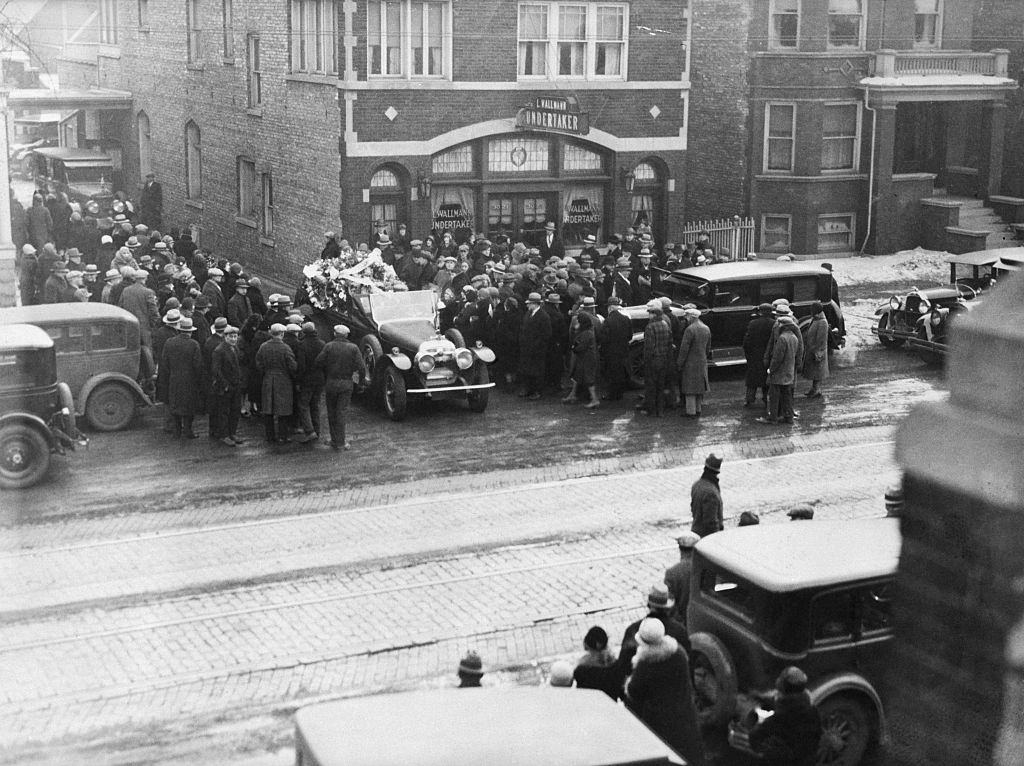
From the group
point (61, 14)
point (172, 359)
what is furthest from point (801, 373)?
point (61, 14)

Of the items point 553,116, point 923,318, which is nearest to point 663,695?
point 923,318

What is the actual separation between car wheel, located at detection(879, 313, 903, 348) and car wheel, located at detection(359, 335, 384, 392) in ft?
30.6

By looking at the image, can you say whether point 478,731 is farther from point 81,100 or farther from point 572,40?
point 81,100

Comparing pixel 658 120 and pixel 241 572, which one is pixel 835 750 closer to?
pixel 241 572

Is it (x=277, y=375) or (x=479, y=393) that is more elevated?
(x=277, y=375)

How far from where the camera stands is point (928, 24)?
34.7m

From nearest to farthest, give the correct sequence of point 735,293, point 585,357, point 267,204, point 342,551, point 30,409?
1. point 342,551
2. point 30,409
3. point 585,357
4. point 735,293
5. point 267,204

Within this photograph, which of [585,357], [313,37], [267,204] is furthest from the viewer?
[267,204]

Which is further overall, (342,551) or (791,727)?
(342,551)

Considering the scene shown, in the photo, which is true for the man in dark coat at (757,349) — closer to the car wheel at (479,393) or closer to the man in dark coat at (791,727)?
the car wheel at (479,393)

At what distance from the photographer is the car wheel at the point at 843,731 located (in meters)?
8.62

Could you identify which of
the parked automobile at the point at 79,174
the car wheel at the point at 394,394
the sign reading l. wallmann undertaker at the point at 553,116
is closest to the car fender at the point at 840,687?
the car wheel at the point at 394,394

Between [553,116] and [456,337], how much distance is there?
10.6 metres

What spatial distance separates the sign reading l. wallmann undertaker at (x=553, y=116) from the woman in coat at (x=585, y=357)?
9.75m
